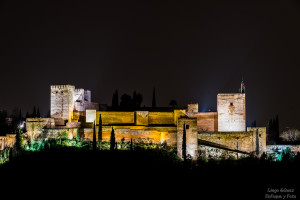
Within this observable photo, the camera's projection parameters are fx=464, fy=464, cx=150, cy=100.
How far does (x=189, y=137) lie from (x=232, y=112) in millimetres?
5894

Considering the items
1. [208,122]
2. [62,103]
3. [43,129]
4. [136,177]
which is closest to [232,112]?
[208,122]

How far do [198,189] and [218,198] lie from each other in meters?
1.49

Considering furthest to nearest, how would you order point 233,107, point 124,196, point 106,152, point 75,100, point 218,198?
point 75,100 < point 233,107 < point 106,152 < point 124,196 < point 218,198

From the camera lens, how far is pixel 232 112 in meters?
35.6

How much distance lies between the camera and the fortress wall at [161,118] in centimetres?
3791

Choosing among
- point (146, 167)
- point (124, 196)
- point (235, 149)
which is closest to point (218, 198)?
point (124, 196)

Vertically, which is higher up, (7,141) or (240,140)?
(240,140)

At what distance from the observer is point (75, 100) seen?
1583 inches

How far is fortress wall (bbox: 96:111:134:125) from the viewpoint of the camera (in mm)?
37594

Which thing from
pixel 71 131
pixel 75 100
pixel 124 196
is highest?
pixel 75 100

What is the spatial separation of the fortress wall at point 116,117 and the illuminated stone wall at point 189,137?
7.24 metres

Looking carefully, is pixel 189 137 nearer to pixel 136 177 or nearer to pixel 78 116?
pixel 136 177

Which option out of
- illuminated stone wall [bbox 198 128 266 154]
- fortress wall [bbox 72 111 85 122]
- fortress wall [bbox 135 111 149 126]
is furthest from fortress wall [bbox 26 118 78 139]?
illuminated stone wall [bbox 198 128 266 154]

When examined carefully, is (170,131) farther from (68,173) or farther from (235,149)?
(68,173)
